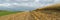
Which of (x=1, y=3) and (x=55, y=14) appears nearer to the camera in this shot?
(x=55, y=14)

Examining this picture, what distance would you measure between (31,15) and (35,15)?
0.03m

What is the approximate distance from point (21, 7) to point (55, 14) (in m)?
0.44

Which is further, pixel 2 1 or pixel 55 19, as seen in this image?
pixel 2 1

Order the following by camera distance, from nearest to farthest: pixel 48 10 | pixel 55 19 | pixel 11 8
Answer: pixel 55 19 → pixel 48 10 → pixel 11 8

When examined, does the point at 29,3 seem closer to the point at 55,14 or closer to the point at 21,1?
the point at 21,1

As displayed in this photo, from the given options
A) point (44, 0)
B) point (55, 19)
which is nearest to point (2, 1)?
point (44, 0)

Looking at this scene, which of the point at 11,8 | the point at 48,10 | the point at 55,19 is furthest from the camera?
the point at 11,8

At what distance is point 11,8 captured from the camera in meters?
1.08

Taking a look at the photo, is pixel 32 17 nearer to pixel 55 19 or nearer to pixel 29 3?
pixel 55 19

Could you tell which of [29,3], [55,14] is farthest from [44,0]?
[55,14]

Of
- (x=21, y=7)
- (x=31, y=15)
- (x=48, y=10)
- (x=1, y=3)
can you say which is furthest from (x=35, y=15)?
(x=1, y=3)

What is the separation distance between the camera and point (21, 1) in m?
1.14

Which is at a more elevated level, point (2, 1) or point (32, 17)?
point (2, 1)

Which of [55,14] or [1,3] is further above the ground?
[1,3]
